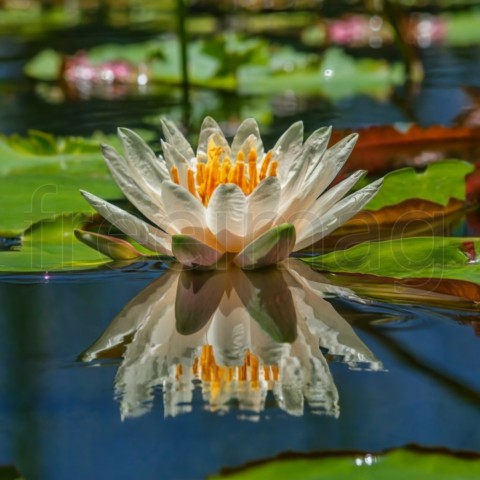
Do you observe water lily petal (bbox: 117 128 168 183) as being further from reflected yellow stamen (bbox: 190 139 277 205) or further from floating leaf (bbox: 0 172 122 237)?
floating leaf (bbox: 0 172 122 237)

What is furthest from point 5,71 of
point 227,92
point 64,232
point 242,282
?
point 242,282

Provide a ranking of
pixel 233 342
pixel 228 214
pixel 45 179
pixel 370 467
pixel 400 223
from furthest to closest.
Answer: pixel 45 179, pixel 400 223, pixel 228 214, pixel 233 342, pixel 370 467

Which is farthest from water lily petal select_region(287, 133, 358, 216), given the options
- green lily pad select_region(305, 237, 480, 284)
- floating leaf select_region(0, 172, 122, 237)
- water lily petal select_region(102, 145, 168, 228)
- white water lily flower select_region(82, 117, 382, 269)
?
floating leaf select_region(0, 172, 122, 237)

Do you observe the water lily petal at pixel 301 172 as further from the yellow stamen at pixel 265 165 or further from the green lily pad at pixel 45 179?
the green lily pad at pixel 45 179

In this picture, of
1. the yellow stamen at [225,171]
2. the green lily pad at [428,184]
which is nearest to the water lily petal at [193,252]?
the yellow stamen at [225,171]

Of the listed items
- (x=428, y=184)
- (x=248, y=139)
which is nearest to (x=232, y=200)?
(x=248, y=139)

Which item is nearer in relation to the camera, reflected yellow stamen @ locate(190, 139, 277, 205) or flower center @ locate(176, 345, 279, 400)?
flower center @ locate(176, 345, 279, 400)

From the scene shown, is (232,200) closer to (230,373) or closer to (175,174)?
(175,174)
